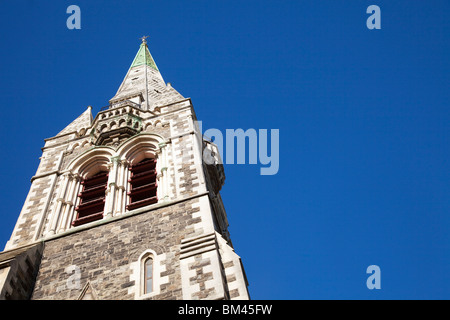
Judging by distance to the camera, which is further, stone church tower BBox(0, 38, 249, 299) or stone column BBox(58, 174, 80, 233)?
stone column BBox(58, 174, 80, 233)

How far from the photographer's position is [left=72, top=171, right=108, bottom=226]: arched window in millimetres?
20188

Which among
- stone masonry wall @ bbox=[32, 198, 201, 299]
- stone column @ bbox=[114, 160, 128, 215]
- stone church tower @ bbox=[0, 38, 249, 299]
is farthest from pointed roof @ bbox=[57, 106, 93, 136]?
stone masonry wall @ bbox=[32, 198, 201, 299]

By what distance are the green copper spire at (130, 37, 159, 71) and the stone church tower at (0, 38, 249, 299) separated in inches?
576

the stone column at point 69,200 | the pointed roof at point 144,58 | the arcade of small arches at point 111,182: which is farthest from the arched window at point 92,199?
the pointed roof at point 144,58

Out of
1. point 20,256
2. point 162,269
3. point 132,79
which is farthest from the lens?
point 132,79

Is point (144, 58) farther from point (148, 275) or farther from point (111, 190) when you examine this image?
point (148, 275)

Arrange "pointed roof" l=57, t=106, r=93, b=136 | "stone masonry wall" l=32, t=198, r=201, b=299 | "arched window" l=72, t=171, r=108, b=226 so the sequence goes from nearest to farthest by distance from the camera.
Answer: "stone masonry wall" l=32, t=198, r=201, b=299 < "arched window" l=72, t=171, r=108, b=226 < "pointed roof" l=57, t=106, r=93, b=136

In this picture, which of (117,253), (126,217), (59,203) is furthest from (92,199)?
(117,253)

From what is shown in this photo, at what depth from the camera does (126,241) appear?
57.0 ft

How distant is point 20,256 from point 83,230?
2.35 m

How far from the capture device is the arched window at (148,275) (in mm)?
15323

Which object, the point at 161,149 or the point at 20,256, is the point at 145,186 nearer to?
the point at 161,149

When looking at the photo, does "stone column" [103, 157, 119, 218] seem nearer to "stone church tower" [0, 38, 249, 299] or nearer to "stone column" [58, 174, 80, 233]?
"stone church tower" [0, 38, 249, 299]
